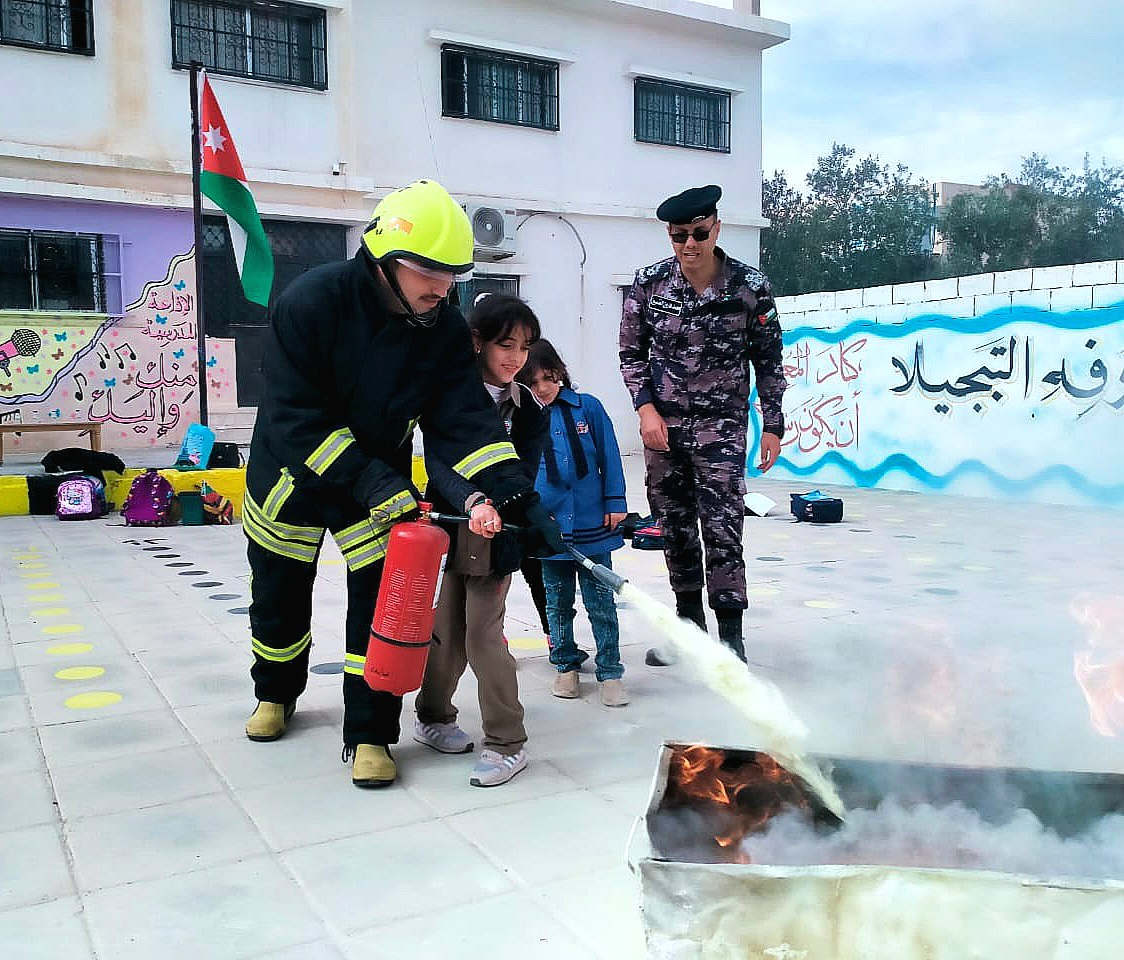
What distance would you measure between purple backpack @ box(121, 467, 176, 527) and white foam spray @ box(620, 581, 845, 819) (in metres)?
7.61

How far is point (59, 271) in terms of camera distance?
Answer: 41.6ft

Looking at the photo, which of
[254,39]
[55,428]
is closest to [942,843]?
[55,428]

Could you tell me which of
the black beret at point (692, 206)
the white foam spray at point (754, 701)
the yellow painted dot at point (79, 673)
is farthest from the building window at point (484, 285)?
the white foam spray at point (754, 701)

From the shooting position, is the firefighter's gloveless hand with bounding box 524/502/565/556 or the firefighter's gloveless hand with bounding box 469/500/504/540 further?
the firefighter's gloveless hand with bounding box 524/502/565/556

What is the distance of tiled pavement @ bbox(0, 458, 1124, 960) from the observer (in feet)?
7.20

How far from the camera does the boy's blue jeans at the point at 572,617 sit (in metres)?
3.85

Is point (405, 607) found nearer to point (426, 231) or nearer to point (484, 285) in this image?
point (426, 231)

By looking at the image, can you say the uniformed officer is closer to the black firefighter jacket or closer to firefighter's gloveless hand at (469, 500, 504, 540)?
the black firefighter jacket

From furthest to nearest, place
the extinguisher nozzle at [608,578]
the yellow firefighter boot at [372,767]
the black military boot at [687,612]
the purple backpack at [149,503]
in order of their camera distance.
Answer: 1. the purple backpack at [149,503]
2. the black military boot at [687,612]
3. the yellow firefighter boot at [372,767]
4. the extinguisher nozzle at [608,578]

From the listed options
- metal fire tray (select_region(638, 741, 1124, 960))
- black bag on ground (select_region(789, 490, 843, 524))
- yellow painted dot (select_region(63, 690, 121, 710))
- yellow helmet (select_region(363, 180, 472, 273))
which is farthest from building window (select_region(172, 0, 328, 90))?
metal fire tray (select_region(638, 741, 1124, 960))

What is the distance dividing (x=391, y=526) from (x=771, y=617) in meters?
2.93

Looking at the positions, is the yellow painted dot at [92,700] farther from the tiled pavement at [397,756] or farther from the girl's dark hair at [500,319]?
the girl's dark hair at [500,319]

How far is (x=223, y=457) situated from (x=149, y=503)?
1.61 metres

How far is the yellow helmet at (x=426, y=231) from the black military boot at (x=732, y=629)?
2.04 metres
